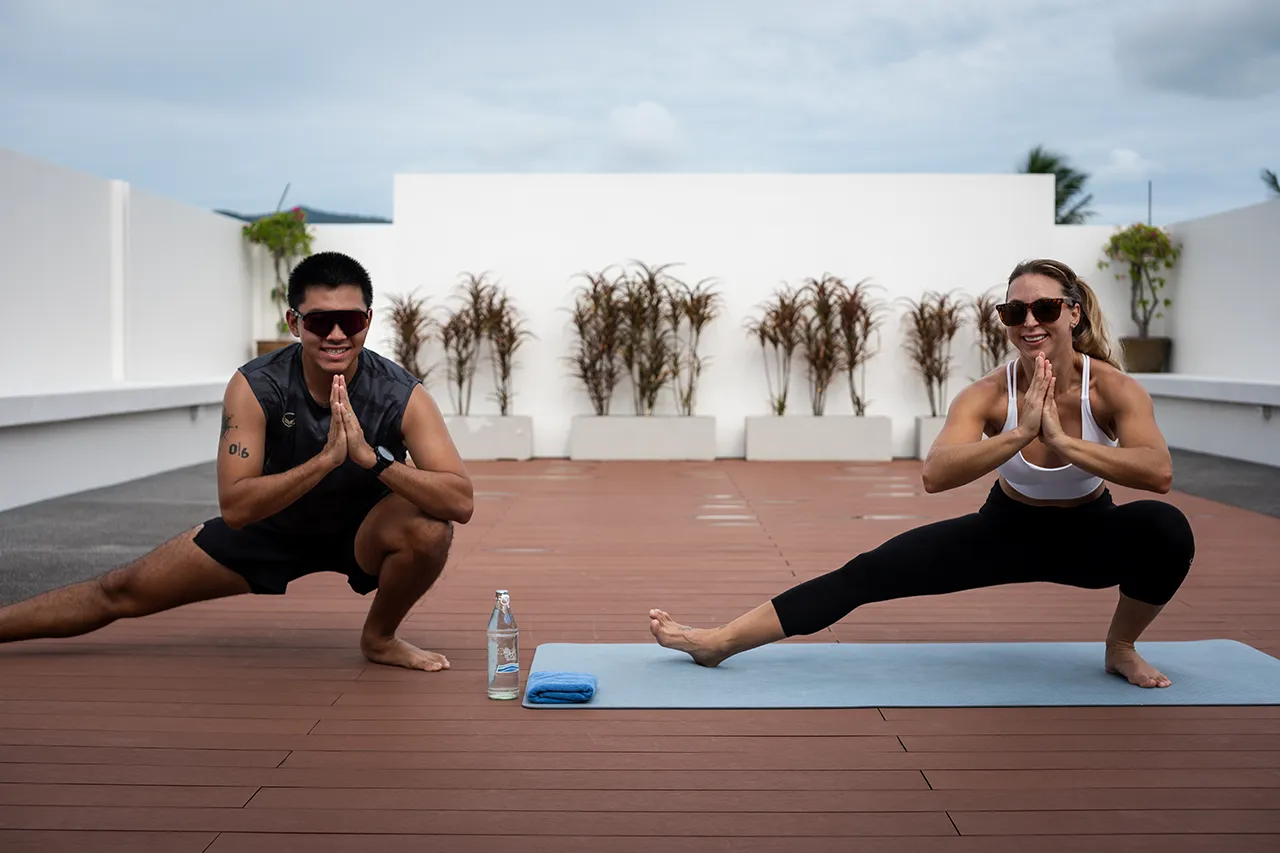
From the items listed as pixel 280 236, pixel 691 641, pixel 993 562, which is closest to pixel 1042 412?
pixel 993 562

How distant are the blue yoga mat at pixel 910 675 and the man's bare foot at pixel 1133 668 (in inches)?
0.7

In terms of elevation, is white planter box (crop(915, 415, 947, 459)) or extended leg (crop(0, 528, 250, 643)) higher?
white planter box (crop(915, 415, 947, 459))

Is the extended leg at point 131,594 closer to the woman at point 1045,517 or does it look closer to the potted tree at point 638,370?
the woman at point 1045,517

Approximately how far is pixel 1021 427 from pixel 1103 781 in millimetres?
700

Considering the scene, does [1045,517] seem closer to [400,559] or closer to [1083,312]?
[1083,312]

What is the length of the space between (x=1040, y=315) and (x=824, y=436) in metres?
5.98

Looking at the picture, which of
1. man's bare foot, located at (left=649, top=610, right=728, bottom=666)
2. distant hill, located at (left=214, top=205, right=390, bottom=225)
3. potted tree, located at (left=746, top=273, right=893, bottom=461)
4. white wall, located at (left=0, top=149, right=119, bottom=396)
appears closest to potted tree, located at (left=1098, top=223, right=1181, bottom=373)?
potted tree, located at (left=746, top=273, right=893, bottom=461)

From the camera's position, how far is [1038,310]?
2.41m

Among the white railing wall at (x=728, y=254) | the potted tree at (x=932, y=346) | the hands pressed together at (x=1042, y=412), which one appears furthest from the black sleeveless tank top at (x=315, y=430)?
the potted tree at (x=932, y=346)

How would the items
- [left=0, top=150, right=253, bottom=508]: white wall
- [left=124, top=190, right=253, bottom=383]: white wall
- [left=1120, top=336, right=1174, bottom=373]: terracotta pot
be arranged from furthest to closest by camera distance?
[left=1120, top=336, right=1174, bottom=373]: terracotta pot, [left=124, top=190, right=253, bottom=383]: white wall, [left=0, top=150, right=253, bottom=508]: white wall

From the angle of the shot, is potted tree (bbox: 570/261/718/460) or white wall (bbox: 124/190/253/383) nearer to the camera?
white wall (bbox: 124/190/253/383)

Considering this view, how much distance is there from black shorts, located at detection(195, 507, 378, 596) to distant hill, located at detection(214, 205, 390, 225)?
7.06 m

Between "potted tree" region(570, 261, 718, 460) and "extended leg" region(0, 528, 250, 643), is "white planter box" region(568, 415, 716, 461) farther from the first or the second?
"extended leg" region(0, 528, 250, 643)

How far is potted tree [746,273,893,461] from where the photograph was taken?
27.4ft
